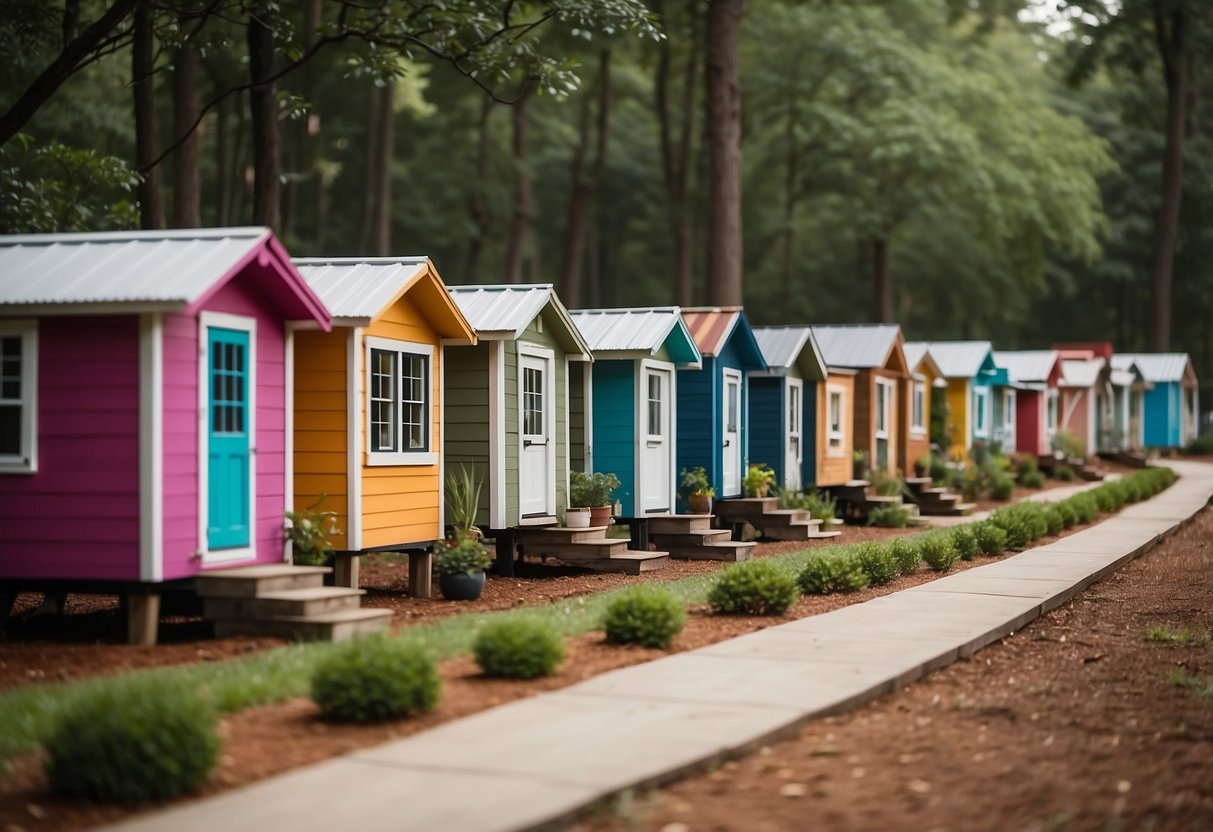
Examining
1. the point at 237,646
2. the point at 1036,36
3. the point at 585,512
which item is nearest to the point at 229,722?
the point at 237,646

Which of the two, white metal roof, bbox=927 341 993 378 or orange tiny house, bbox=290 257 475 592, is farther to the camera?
white metal roof, bbox=927 341 993 378

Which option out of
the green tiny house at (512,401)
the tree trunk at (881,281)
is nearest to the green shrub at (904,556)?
the green tiny house at (512,401)

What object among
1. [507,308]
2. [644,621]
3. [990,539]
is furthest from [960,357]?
[644,621]

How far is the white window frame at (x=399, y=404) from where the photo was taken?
13.7 m

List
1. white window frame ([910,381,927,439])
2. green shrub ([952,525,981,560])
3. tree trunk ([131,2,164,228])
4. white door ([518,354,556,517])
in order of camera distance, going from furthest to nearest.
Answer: white window frame ([910,381,927,439])
tree trunk ([131,2,164,228])
green shrub ([952,525,981,560])
white door ([518,354,556,517])

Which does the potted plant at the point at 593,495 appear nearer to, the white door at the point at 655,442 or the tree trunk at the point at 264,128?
the white door at the point at 655,442

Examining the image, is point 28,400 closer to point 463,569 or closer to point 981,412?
point 463,569

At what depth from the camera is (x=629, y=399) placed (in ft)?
62.6

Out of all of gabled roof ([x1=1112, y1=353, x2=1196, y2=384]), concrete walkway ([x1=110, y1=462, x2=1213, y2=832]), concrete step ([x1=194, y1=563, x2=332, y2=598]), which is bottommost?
concrete walkway ([x1=110, y1=462, x2=1213, y2=832])

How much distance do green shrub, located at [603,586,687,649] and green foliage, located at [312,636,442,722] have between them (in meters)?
2.59

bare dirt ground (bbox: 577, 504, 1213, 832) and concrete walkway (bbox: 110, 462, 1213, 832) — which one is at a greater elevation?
concrete walkway (bbox: 110, 462, 1213, 832)


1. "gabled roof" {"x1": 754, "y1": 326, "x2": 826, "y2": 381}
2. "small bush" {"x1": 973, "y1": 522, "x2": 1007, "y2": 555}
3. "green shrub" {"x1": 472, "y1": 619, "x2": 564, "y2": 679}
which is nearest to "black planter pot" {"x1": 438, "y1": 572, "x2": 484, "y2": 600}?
"green shrub" {"x1": 472, "y1": 619, "x2": 564, "y2": 679}

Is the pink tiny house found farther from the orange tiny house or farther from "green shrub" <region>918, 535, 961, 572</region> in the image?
"green shrub" <region>918, 535, 961, 572</region>

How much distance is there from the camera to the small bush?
17.9 metres
